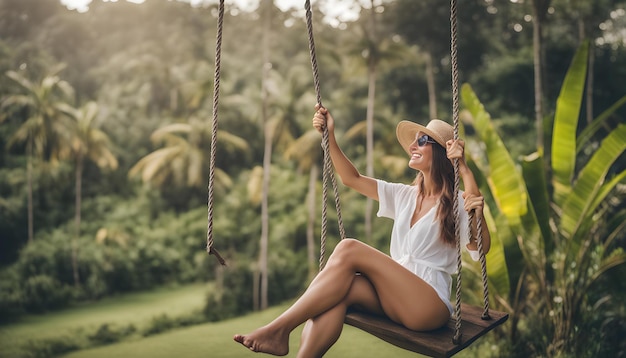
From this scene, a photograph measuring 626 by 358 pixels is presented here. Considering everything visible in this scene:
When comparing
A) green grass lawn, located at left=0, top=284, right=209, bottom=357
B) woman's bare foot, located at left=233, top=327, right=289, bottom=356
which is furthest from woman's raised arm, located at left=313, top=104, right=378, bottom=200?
green grass lawn, located at left=0, top=284, right=209, bottom=357

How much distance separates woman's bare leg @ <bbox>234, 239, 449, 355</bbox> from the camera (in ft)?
6.23

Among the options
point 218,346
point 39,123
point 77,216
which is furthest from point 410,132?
point 77,216

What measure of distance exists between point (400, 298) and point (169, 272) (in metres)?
16.1

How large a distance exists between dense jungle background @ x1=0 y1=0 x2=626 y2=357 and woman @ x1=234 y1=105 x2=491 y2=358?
34.7ft

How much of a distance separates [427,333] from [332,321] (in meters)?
0.33

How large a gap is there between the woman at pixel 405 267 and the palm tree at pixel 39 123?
1531cm

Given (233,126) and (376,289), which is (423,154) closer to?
(376,289)

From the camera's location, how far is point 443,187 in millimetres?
2201

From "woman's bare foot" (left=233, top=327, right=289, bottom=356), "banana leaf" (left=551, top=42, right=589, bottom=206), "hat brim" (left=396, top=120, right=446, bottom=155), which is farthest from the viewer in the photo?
"banana leaf" (left=551, top=42, right=589, bottom=206)

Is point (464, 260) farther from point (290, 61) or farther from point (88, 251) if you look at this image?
point (290, 61)

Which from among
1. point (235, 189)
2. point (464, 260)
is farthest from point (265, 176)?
point (464, 260)

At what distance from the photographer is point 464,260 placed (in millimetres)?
4996

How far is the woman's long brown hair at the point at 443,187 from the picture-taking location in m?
2.11

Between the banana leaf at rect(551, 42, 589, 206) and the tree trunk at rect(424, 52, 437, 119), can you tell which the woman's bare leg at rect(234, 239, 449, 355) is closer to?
the banana leaf at rect(551, 42, 589, 206)
